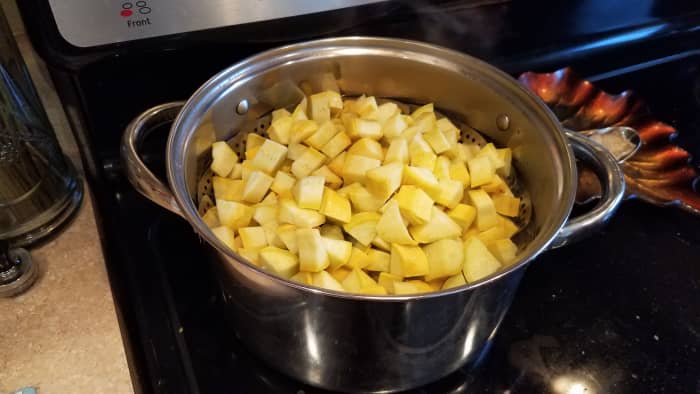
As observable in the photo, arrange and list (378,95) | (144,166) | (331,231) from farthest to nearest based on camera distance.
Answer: (378,95)
(331,231)
(144,166)

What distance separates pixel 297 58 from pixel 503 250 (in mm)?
325

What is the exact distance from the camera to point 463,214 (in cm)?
66

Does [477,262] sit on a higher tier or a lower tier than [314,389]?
higher

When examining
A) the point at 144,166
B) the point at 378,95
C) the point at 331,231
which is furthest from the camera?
the point at 378,95

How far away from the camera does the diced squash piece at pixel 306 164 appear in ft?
2.25

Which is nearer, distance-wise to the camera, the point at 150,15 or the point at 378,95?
the point at 150,15

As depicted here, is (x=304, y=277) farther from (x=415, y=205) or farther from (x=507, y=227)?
(x=507, y=227)

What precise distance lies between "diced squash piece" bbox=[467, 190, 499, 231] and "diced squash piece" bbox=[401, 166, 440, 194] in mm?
55

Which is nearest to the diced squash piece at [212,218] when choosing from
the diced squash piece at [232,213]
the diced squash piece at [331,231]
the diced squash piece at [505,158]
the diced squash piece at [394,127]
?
the diced squash piece at [232,213]

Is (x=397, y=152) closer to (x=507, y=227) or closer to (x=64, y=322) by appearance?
(x=507, y=227)

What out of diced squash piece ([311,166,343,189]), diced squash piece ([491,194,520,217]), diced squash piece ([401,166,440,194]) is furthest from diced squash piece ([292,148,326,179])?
diced squash piece ([491,194,520,217])

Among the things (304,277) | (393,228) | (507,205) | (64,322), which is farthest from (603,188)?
(64,322)

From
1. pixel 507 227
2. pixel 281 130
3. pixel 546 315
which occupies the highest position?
pixel 281 130

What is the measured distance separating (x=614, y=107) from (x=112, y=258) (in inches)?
31.7
